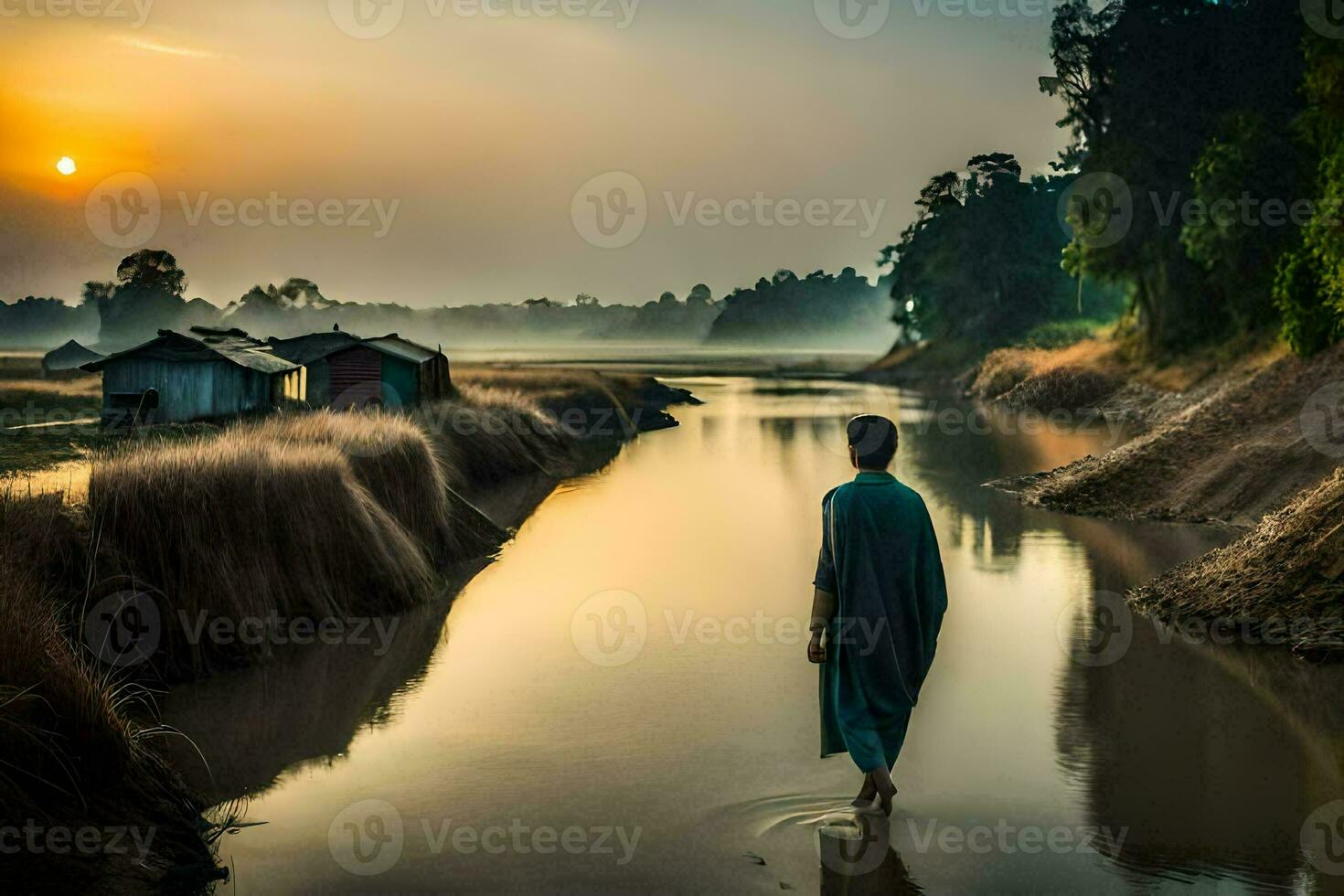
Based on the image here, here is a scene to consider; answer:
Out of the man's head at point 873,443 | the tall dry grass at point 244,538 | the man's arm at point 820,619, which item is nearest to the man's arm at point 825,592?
the man's arm at point 820,619

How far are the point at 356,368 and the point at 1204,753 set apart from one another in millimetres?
31138

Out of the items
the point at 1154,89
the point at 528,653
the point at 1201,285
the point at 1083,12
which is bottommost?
the point at 528,653

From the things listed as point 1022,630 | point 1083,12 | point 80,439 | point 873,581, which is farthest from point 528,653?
A: point 1083,12

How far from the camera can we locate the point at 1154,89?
47594 millimetres

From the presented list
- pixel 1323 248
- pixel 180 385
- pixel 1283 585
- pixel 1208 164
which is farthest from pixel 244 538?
pixel 1208 164

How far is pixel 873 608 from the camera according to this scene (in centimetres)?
753

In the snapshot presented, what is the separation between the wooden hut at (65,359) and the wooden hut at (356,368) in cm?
2685

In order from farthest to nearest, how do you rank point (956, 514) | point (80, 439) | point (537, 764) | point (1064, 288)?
1. point (1064, 288)
2. point (956, 514)
3. point (80, 439)
4. point (537, 764)

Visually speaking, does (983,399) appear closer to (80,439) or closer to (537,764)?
(80,439)

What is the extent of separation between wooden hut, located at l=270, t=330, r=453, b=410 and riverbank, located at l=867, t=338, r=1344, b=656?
16.8 metres

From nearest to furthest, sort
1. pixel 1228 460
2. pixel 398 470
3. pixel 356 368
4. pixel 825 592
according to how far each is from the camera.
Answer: pixel 825 592 → pixel 398 470 → pixel 1228 460 → pixel 356 368

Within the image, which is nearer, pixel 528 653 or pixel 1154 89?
pixel 528 653

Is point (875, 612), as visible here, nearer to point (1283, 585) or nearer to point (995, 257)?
point (1283, 585)

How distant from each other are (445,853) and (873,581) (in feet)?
8.78
